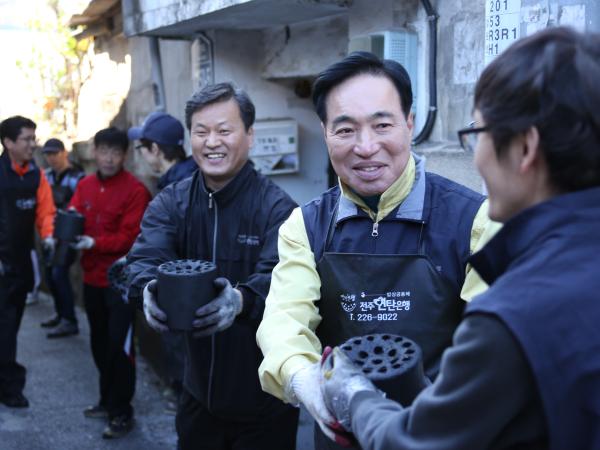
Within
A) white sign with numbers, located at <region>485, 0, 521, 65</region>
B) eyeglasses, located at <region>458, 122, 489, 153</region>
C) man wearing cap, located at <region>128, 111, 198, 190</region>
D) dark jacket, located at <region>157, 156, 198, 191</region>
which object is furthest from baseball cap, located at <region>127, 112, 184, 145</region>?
eyeglasses, located at <region>458, 122, 489, 153</region>

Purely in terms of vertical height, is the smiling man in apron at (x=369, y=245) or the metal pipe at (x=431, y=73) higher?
the metal pipe at (x=431, y=73)

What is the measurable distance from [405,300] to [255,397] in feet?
3.95

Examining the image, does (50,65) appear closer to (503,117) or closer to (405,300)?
(405,300)

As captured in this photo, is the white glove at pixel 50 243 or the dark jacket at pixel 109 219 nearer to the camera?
the dark jacket at pixel 109 219

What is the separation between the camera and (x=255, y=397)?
10.5ft

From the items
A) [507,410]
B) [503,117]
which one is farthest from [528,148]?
[507,410]

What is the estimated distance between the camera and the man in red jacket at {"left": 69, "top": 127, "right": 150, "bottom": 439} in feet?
16.9

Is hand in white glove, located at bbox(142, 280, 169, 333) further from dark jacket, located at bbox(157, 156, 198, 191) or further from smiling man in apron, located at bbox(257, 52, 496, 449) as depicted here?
dark jacket, located at bbox(157, 156, 198, 191)

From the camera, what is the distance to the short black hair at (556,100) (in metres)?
1.29

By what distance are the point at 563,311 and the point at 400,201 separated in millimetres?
1110

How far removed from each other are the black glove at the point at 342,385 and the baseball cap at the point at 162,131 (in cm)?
348

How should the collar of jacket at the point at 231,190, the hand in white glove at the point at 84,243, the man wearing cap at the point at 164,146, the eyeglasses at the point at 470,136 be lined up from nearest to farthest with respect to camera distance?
the eyeglasses at the point at 470,136, the collar of jacket at the point at 231,190, the man wearing cap at the point at 164,146, the hand in white glove at the point at 84,243

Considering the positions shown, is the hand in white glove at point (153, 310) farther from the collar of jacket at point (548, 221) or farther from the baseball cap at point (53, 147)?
the baseball cap at point (53, 147)

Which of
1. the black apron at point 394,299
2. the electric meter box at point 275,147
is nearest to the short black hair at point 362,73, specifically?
the black apron at point 394,299
